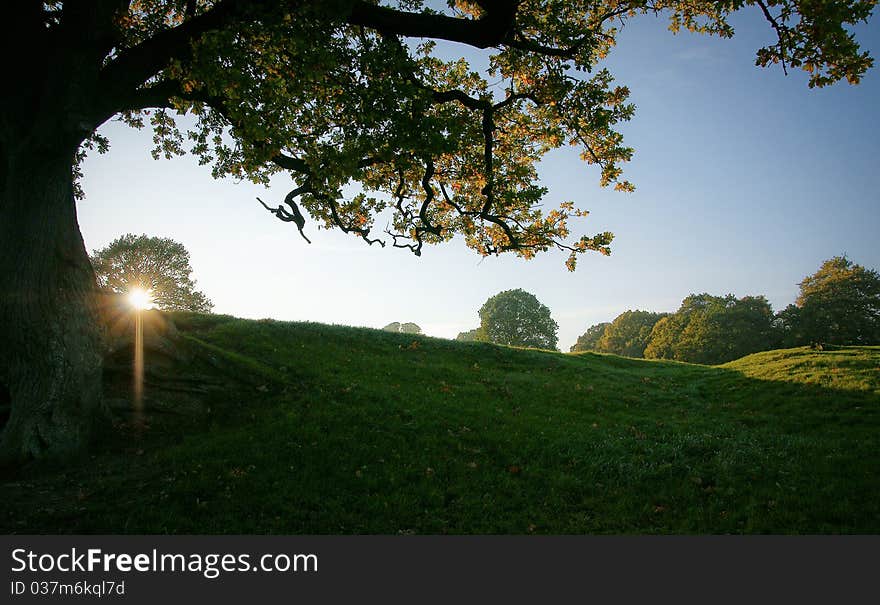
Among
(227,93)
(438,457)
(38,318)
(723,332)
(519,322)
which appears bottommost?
(438,457)

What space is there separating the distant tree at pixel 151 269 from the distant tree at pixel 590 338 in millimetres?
86653

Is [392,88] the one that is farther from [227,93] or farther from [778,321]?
[778,321]

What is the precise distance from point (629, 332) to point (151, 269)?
86.5 metres

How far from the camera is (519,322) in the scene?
230 ft

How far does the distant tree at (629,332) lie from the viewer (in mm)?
87231

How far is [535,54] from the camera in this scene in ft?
39.4

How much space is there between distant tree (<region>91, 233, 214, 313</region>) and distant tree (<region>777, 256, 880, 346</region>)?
7590 cm

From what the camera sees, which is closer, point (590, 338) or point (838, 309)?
point (838, 309)

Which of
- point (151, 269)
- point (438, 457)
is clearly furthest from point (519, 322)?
point (438, 457)

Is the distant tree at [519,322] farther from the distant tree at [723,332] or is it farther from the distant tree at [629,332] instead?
the distant tree at [629,332]

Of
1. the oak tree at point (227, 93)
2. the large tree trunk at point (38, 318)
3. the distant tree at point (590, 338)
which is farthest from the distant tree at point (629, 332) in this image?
the large tree trunk at point (38, 318)

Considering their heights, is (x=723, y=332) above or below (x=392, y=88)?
below

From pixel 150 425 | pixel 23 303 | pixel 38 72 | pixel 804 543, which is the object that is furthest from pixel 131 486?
pixel 804 543

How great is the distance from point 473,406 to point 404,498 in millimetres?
7251
